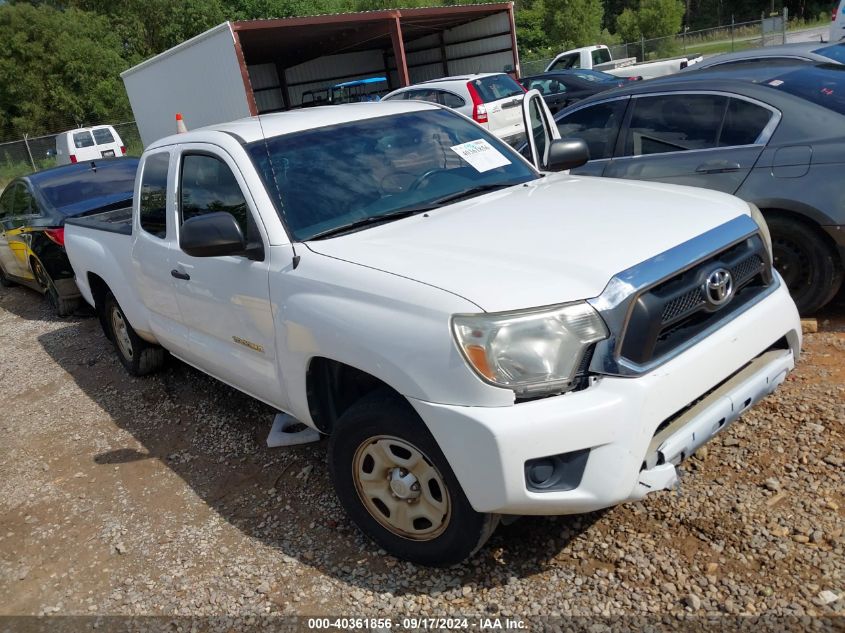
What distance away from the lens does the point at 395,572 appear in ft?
10.0

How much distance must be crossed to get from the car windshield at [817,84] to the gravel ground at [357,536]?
4.60 ft

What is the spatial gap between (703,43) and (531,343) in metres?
42.5

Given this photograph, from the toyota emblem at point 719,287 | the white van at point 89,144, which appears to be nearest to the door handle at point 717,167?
the toyota emblem at point 719,287

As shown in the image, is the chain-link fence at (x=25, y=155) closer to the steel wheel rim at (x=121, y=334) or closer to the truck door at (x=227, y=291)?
the steel wheel rim at (x=121, y=334)

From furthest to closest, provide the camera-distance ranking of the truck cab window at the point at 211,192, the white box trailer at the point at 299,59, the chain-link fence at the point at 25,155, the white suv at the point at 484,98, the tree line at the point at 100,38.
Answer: the tree line at the point at 100,38
the chain-link fence at the point at 25,155
the white box trailer at the point at 299,59
the white suv at the point at 484,98
the truck cab window at the point at 211,192

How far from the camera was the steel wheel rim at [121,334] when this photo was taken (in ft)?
18.7

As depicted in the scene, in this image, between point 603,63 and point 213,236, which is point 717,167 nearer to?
point 213,236

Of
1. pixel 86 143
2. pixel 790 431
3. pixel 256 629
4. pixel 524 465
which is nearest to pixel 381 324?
pixel 524 465

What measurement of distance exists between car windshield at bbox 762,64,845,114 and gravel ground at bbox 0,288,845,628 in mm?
1402

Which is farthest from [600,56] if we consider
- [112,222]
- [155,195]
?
[155,195]

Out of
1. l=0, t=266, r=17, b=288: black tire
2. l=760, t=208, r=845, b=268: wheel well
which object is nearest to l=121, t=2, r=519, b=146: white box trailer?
l=0, t=266, r=17, b=288: black tire

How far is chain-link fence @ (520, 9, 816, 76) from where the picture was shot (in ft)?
111

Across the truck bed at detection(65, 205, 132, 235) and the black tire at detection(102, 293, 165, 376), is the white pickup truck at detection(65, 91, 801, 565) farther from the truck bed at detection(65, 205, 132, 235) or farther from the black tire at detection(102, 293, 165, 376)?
the black tire at detection(102, 293, 165, 376)

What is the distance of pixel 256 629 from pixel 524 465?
1.35 m
